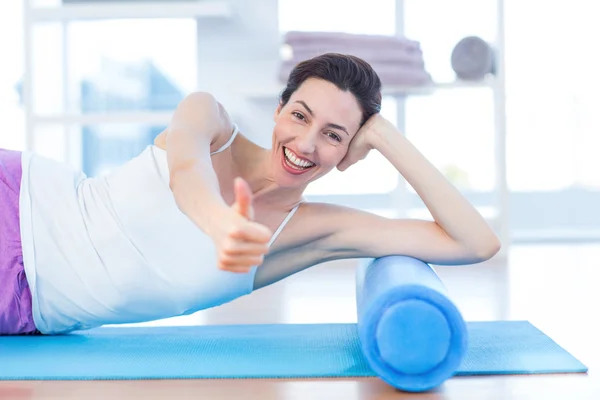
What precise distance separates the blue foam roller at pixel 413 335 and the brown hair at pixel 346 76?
18.9 inches

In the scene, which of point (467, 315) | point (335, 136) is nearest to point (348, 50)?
point (467, 315)

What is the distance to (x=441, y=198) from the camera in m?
1.77

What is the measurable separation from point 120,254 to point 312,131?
0.54m

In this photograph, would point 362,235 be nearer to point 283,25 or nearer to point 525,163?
point 283,25

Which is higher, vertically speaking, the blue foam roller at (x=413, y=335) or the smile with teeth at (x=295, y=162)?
the smile with teeth at (x=295, y=162)

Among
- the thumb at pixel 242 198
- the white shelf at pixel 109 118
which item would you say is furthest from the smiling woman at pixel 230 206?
the white shelf at pixel 109 118

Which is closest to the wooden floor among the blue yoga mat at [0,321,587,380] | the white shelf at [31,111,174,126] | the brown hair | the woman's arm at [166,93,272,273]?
the blue yoga mat at [0,321,587,380]

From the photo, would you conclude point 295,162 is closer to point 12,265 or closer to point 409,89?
point 12,265

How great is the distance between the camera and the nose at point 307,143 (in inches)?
62.9

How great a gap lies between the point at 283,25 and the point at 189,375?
3340 mm

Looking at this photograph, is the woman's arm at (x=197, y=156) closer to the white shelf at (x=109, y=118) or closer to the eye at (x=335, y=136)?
the eye at (x=335, y=136)

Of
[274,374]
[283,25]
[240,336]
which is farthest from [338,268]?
[274,374]

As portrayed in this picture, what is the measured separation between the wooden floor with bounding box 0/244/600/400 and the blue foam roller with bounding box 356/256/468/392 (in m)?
0.04

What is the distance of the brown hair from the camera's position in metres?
1.68
